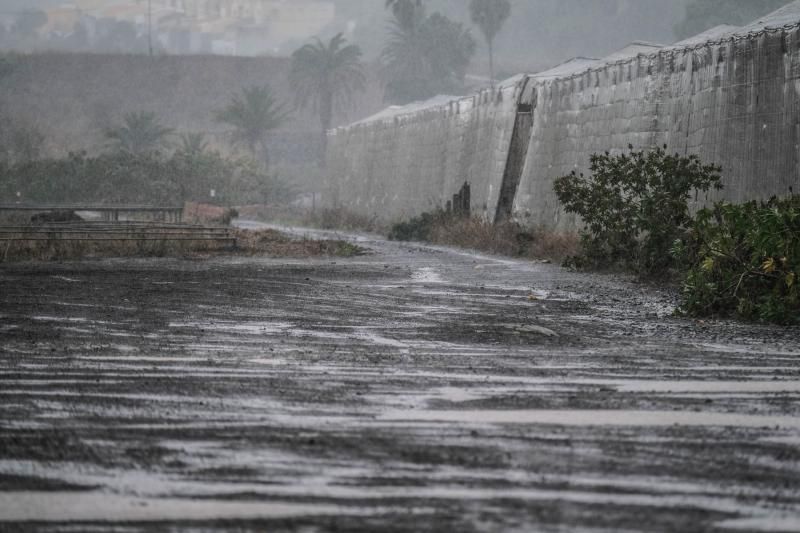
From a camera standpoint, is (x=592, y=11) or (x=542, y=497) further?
(x=592, y=11)

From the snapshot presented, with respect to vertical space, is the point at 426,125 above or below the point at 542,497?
above

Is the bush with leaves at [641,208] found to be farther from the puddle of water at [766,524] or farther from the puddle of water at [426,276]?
the puddle of water at [766,524]

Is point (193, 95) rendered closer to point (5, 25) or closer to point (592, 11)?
point (592, 11)

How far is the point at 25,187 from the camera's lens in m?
51.8

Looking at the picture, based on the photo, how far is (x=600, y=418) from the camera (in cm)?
644

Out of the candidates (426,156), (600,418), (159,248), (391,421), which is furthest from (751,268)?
(426,156)

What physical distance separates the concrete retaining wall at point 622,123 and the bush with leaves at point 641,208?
707 mm

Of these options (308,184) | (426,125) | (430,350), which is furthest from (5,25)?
(430,350)

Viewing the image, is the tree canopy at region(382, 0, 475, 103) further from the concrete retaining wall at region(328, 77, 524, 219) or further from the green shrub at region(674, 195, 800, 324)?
the green shrub at region(674, 195, 800, 324)

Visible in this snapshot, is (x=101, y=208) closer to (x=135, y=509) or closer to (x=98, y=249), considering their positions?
(x=98, y=249)

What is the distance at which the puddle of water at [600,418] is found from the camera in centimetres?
629

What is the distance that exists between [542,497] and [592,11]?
6073 inches

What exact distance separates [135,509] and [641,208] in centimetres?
1442

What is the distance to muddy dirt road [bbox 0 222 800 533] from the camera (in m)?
4.64
